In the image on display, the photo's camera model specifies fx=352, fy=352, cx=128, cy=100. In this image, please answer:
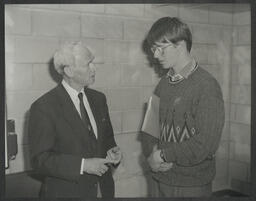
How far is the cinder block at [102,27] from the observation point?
128 centimetres

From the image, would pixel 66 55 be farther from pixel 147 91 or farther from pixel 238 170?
pixel 238 170

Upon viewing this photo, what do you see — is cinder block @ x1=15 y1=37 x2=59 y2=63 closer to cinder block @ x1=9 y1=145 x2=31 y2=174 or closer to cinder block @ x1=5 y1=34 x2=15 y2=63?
cinder block @ x1=5 y1=34 x2=15 y2=63

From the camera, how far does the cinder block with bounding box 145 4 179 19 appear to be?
1.30 metres

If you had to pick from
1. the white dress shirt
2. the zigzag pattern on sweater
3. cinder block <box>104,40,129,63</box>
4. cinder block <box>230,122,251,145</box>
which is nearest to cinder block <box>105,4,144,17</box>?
cinder block <box>104,40,129,63</box>

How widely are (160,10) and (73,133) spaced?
551mm

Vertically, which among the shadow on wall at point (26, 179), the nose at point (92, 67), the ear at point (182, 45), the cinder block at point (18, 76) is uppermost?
the ear at point (182, 45)

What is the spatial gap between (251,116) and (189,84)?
0.89ft

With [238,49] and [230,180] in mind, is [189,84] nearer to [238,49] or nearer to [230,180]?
[238,49]

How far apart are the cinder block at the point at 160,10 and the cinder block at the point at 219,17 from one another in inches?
5.4

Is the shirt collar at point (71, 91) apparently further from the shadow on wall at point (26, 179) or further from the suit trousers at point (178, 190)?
the suit trousers at point (178, 190)

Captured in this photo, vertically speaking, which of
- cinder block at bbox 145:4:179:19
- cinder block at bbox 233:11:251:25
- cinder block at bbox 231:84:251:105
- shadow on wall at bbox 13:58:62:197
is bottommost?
shadow on wall at bbox 13:58:62:197

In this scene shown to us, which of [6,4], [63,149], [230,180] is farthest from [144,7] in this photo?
[230,180]

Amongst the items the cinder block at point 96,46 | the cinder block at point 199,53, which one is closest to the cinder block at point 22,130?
the cinder block at point 96,46

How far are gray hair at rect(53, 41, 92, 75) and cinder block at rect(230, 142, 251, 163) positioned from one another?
2.19 ft
